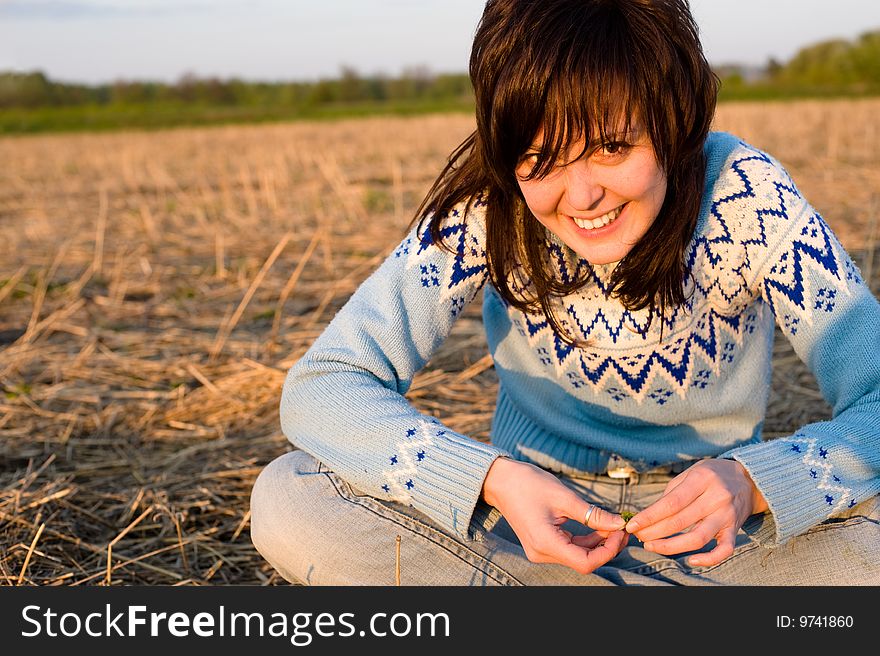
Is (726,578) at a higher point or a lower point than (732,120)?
lower

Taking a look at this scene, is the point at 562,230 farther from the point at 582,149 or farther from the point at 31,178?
the point at 31,178

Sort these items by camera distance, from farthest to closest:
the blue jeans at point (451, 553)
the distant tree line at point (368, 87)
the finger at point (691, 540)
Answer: the distant tree line at point (368, 87) → the blue jeans at point (451, 553) → the finger at point (691, 540)

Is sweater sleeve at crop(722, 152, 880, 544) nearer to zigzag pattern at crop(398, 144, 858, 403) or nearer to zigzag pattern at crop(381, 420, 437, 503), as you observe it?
zigzag pattern at crop(398, 144, 858, 403)

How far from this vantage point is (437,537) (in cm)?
154

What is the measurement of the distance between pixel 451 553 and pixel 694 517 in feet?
1.36

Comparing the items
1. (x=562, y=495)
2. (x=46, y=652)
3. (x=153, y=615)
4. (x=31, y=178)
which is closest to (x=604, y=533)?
(x=562, y=495)

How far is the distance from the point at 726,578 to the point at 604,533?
1.11 feet

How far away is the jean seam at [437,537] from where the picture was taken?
5.02 ft

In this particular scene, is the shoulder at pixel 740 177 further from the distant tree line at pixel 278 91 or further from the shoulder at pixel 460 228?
the distant tree line at pixel 278 91

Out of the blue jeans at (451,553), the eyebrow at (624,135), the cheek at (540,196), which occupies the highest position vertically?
the eyebrow at (624,135)

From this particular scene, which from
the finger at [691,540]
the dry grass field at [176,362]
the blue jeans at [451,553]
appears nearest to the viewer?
the finger at [691,540]

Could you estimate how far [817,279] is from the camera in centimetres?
154

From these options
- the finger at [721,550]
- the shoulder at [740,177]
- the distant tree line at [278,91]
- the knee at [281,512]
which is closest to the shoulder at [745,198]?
the shoulder at [740,177]

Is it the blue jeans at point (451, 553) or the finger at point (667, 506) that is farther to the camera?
the blue jeans at point (451, 553)
